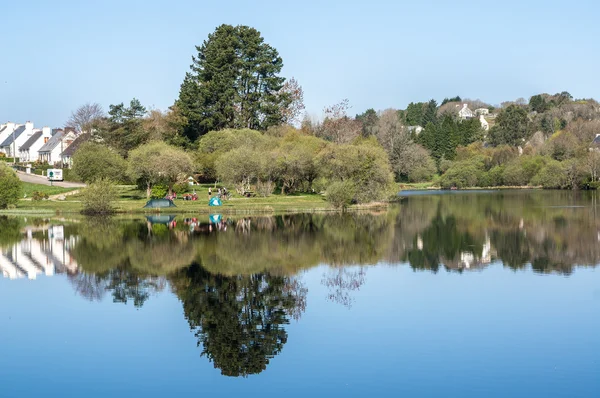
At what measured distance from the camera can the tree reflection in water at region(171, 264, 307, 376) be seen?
1653 cm

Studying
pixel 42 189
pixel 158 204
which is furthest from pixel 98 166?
pixel 158 204

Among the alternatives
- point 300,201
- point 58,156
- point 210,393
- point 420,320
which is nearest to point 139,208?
point 300,201

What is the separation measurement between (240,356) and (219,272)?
37.1 ft

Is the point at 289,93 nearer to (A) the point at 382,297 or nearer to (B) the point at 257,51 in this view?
(B) the point at 257,51

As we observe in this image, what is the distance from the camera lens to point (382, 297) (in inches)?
899

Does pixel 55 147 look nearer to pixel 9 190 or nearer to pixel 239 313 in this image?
pixel 9 190

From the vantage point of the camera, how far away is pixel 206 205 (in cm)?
5688

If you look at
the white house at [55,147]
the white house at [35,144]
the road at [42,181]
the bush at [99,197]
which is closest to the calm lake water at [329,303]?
the bush at [99,197]

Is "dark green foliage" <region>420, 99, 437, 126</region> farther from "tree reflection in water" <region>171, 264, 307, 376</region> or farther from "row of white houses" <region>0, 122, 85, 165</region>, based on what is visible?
"tree reflection in water" <region>171, 264, 307, 376</region>

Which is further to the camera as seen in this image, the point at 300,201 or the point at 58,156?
the point at 58,156

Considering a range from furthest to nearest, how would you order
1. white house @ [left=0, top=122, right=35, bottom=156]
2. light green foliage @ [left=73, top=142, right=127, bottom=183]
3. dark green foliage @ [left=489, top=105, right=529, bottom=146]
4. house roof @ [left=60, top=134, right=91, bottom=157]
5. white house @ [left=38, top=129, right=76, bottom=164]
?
dark green foliage @ [left=489, top=105, right=529, bottom=146] < white house @ [left=0, top=122, right=35, bottom=156] < white house @ [left=38, top=129, right=76, bottom=164] < house roof @ [left=60, top=134, right=91, bottom=157] < light green foliage @ [left=73, top=142, right=127, bottom=183]

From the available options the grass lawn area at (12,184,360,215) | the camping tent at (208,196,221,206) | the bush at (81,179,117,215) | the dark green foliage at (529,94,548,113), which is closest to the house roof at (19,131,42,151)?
the grass lawn area at (12,184,360,215)

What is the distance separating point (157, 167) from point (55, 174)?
2120 centimetres

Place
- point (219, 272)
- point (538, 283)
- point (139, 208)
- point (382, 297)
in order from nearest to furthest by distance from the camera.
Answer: point (382, 297)
point (538, 283)
point (219, 272)
point (139, 208)
